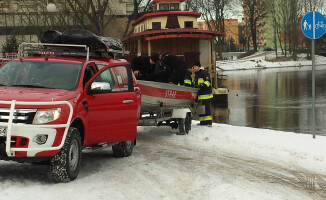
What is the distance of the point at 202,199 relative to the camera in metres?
6.59

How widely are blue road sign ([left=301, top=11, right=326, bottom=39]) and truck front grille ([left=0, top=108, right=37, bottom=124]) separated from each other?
714 cm

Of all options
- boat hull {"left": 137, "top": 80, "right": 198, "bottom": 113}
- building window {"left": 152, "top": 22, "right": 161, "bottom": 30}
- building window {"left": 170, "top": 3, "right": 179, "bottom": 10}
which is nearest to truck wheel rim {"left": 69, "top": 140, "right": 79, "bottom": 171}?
boat hull {"left": 137, "top": 80, "right": 198, "bottom": 113}

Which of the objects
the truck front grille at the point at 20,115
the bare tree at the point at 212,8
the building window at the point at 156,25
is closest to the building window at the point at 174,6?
the building window at the point at 156,25

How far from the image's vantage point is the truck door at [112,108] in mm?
8125

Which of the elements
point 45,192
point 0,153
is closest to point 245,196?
point 45,192

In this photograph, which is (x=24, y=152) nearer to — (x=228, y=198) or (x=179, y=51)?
(x=228, y=198)

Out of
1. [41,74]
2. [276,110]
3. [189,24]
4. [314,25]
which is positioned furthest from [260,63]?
[41,74]

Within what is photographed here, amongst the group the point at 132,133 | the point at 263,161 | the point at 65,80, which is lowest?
the point at 263,161

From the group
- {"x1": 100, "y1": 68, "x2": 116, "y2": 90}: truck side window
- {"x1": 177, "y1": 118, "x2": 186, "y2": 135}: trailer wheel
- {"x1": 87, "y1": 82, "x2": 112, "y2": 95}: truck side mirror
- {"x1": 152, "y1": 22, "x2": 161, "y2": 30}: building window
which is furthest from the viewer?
{"x1": 152, "y1": 22, "x2": 161, "y2": 30}: building window

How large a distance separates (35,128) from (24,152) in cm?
34

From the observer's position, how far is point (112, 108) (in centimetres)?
852

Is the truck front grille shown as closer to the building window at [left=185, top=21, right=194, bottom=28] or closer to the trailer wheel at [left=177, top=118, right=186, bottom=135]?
the trailer wheel at [left=177, top=118, right=186, bottom=135]

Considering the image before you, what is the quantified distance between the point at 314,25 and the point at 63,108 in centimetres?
684

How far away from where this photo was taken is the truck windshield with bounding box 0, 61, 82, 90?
8.04 meters
